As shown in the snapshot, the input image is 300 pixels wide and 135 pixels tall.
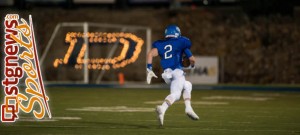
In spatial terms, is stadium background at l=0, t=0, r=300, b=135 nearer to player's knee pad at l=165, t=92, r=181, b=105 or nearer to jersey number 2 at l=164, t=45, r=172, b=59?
jersey number 2 at l=164, t=45, r=172, b=59

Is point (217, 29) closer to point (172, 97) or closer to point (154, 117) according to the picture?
point (154, 117)

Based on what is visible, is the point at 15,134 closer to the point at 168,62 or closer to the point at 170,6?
the point at 168,62

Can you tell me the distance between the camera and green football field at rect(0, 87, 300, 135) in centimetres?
1525

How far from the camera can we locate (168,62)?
52.4 feet

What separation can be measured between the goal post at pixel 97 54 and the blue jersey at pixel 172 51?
21.5m

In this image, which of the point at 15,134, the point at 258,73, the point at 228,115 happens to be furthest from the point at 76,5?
the point at 15,134

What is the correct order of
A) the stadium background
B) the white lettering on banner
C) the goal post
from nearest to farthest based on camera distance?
the white lettering on banner, the goal post, the stadium background

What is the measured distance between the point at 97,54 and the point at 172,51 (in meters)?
25.2

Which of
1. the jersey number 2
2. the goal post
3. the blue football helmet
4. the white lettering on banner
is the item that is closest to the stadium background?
the goal post

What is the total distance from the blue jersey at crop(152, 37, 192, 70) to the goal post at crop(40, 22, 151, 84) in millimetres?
21495

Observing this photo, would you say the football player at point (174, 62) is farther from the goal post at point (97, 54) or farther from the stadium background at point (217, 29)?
the goal post at point (97, 54)

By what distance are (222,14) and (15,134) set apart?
2876 centimetres

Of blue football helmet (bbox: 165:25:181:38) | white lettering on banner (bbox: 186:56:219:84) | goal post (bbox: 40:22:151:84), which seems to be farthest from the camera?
goal post (bbox: 40:22:151:84)

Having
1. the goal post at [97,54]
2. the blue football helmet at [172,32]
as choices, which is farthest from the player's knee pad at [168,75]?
the goal post at [97,54]
